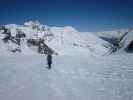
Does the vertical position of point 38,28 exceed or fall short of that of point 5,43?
it exceeds it

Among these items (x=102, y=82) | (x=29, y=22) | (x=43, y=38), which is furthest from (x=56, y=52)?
(x=102, y=82)

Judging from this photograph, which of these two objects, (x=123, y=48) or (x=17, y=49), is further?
(x=17, y=49)

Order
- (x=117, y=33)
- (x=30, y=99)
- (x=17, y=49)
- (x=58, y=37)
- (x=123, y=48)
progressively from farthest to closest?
1. (x=117, y=33)
2. (x=58, y=37)
3. (x=17, y=49)
4. (x=123, y=48)
5. (x=30, y=99)

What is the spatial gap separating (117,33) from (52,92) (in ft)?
456

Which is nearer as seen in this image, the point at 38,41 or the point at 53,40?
the point at 38,41

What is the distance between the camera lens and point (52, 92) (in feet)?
32.9

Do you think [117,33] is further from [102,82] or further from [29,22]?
[102,82]

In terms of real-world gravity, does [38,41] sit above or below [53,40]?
below

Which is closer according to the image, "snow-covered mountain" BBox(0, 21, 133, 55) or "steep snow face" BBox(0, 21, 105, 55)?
"snow-covered mountain" BBox(0, 21, 133, 55)

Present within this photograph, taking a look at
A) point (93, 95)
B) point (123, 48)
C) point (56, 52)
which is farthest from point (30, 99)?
point (56, 52)

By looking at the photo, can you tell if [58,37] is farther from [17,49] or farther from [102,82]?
[102,82]

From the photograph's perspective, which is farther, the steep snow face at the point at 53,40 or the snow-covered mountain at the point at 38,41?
the steep snow face at the point at 53,40

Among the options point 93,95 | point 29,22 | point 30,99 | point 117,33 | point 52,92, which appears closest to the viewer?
point 30,99

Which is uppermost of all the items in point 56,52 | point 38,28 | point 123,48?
point 38,28
